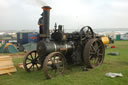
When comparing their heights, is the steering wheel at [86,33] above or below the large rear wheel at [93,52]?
above

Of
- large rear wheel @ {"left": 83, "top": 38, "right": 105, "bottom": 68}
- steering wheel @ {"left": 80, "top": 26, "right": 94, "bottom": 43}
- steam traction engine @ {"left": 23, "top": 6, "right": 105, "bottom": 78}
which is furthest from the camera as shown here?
steering wheel @ {"left": 80, "top": 26, "right": 94, "bottom": 43}

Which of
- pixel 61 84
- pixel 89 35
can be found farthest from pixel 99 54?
pixel 61 84

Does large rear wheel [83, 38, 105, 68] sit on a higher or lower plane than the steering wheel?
lower

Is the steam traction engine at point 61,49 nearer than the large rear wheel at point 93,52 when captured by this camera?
Yes

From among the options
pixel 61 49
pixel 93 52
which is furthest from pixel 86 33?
pixel 61 49

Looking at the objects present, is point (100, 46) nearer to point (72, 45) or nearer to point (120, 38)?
point (72, 45)

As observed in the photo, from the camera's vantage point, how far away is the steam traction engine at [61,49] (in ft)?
16.3

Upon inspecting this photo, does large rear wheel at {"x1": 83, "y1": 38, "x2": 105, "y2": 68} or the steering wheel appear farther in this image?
the steering wheel

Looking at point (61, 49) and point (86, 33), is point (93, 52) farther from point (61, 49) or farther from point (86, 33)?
point (61, 49)

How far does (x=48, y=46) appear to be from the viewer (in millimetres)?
4980

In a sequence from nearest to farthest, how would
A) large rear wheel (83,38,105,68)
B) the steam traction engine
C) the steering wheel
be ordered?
the steam traction engine, large rear wheel (83,38,105,68), the steering wheel

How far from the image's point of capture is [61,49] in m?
5.35

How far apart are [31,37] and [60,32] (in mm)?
10307

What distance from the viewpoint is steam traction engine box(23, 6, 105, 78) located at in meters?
4.98
